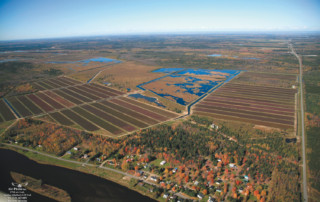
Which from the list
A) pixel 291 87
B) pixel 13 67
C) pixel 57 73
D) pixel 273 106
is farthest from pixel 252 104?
pixel 13 67

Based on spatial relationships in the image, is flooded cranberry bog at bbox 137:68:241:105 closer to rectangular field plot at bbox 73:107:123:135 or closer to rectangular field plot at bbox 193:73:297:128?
rectangular field plot at bbox 193:73:297:128

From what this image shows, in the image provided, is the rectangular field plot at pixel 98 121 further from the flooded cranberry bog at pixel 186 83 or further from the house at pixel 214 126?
the flooded cranberry bog at pixel 186 83

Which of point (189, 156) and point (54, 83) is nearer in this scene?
point (189, 156)

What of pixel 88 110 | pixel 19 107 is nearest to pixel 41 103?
pixel 19 107

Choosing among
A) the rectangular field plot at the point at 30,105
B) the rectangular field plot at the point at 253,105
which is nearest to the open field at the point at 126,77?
the rectangular field plot at the point at 30,105

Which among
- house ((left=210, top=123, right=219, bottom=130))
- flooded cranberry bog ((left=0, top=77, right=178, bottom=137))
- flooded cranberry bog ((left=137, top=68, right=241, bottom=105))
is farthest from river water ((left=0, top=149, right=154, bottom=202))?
flooded cranberry bog ((left=137, top=68, right=241, bottom=105))

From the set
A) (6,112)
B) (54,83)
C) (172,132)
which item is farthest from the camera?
(54,83)

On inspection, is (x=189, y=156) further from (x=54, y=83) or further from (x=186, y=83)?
(x=54, y=83)
